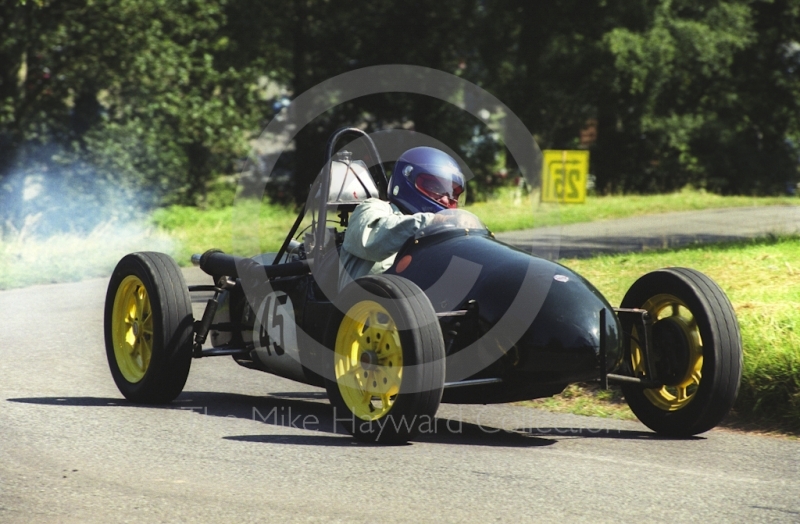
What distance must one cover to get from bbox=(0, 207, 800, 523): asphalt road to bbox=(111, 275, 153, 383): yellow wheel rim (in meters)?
0.24

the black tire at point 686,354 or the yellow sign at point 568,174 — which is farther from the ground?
the yellow sign at point 568,174

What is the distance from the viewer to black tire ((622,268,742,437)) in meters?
5.80

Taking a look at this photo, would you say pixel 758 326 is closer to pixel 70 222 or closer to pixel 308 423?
pixel 308 423

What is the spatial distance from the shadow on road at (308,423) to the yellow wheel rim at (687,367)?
0.21 meters

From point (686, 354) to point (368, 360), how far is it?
66.0 inches

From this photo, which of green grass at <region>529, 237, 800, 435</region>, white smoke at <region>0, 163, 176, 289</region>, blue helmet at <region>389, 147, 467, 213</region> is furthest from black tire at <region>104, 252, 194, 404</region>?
white smoke at <region>0, 163, 176, 289</region>

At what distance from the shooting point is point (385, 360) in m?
5.76

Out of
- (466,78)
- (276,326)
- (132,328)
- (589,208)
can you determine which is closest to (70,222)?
(466,78)

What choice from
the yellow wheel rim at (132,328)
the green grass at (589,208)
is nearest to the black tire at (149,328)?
the yellow wheel rim at (132,328)

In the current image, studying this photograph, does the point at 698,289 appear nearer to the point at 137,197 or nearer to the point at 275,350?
the point at 275,350

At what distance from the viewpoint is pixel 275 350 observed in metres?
6.95

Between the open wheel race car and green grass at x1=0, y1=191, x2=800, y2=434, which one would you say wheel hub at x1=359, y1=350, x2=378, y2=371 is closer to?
the open wheel race car

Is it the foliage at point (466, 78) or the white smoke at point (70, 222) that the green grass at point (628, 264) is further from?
the foliage at point (466, 78)

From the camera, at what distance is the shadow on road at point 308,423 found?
6.00 meters
